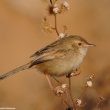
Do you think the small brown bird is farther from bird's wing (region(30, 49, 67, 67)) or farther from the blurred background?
the blurred background

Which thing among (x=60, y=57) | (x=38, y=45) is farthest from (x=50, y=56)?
(x=38, y=45)

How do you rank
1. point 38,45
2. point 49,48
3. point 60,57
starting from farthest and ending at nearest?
point 38,45, point 60,57, point 49,48

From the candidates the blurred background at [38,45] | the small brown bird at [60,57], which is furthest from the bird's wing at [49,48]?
the blurred background at [38,45]

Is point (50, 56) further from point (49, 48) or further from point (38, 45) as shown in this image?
point (38, 45)

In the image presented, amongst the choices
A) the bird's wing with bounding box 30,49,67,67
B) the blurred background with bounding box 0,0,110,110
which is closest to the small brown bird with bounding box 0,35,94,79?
the bird's wing with bounding box 30,49,67,67

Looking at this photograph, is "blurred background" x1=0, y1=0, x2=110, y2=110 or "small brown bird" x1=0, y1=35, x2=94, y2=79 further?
"blurred background" x1=0, y1=0, x2=110, y2=110

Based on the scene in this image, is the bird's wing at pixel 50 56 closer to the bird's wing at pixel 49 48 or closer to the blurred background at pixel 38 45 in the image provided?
the bird's wing at pixel 49 48

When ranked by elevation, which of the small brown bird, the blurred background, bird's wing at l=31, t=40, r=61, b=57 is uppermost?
bird's wing at l=31, t=40, r=61, b=57
